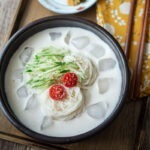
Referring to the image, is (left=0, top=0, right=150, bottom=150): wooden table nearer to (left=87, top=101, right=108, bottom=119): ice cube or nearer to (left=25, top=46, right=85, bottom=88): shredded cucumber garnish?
(left=87, top=101, right=108, bottom=119): ice cube

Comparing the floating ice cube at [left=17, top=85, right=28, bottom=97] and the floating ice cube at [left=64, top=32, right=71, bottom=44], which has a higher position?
the floating ice cube at [left=64, top=32, right=71, bottom=44]

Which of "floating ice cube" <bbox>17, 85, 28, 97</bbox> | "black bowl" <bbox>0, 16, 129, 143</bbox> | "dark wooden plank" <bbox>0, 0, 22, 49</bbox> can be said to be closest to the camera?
"black bowl" <bbox>0, 16, 129, 143</bbox>

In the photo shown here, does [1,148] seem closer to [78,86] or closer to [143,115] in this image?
[78,86]

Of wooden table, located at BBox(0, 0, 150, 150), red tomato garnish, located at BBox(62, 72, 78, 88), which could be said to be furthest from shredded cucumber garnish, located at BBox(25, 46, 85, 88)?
wooden table, located at BBox(0, 0, 150, 150)

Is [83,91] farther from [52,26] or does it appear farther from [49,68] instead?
[52,26]

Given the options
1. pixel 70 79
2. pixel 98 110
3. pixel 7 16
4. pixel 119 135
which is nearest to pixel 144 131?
pixel 119 135

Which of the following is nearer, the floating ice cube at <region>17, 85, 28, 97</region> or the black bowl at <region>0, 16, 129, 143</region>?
the black bowl at <region>0, 16, 129, 143</region>

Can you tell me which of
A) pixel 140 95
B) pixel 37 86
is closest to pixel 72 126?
pixel 37 86

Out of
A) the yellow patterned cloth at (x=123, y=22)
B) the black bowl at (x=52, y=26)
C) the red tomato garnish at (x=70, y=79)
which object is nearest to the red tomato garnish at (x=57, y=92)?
the red tomato garnish at (x=70, y=79)
